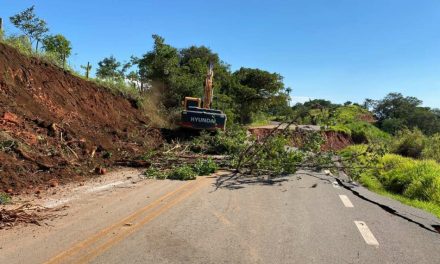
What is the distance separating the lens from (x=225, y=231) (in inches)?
278

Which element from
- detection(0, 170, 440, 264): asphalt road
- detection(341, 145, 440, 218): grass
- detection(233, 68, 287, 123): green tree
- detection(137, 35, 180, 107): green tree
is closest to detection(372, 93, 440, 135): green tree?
detection(233, 68, 287, 123): green tree

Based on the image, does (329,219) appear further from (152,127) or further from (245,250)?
(152,127)

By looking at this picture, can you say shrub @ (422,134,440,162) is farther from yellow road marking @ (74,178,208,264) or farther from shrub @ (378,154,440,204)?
yellow road marking @ (74,178,208,264)

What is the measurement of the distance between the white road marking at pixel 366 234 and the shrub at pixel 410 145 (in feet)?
84.1

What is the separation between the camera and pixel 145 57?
34.0 metres

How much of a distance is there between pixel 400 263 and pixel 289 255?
1.48m

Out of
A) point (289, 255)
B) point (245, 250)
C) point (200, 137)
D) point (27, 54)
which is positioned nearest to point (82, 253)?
point (245, 250)

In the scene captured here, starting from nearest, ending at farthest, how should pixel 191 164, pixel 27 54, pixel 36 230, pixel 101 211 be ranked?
pixel 36 230
pixel 101 211
pixel 191 164
pixel 27 54

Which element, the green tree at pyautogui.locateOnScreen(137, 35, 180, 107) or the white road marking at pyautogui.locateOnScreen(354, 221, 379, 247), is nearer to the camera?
the white road marking at pyautogui.locateOnScreen(354, 221, 379, 247)

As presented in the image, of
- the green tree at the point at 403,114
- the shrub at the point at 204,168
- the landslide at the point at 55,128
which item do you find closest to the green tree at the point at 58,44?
the landslide at the point at 55,128

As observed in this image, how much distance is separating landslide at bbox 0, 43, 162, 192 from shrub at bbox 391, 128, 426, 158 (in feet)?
64.4

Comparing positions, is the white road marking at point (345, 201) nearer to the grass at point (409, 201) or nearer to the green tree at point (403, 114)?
the grass at point (409, 201)

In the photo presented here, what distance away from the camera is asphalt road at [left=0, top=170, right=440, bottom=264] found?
5.84m

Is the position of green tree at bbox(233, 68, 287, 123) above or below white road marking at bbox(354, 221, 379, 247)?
above
